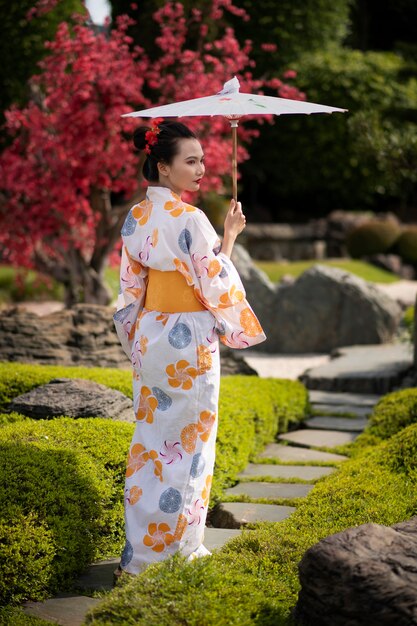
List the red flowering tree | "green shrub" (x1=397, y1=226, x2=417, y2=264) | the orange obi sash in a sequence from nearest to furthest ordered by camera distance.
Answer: the orange obi sash → the red flowering tree → "green shrub" (x1=397, y1=226, x2=417, y2=264)

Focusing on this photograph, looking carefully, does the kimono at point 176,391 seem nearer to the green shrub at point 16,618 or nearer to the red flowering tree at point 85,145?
the green shrub at point 16,618

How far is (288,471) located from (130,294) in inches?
76.4

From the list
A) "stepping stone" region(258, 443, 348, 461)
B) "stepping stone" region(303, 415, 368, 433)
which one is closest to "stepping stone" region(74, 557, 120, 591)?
"stepping stone" region(258, 443, 348, 461)

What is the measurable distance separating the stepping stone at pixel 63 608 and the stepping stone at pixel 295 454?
95.4 inches

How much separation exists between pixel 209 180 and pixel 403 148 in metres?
2.14

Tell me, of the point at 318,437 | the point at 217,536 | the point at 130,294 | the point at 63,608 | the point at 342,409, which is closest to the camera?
the point at 63,608

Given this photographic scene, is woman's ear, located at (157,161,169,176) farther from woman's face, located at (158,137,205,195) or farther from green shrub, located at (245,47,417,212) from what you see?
green shrub, located at (245,47,417,212)

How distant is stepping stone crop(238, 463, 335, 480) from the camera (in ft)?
16.9

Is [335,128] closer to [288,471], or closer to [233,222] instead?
[288,471]

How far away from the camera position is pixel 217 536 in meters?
4.09

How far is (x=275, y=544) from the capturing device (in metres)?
3.58

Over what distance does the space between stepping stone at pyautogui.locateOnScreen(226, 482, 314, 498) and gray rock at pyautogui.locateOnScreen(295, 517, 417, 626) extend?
6.09 feet

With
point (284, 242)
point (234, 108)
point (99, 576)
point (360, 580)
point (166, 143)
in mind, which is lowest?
point (99, 576)

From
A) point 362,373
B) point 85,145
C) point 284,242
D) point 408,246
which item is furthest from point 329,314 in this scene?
point 284,242
